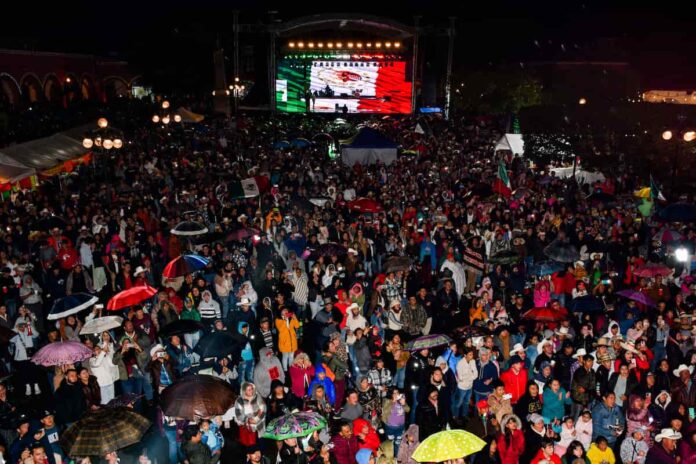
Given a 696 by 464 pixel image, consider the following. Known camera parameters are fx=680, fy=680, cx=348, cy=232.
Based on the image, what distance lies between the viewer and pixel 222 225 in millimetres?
15469

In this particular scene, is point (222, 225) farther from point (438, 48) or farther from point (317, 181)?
point (438, 48)

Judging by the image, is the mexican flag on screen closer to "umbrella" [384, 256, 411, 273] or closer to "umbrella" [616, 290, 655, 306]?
"umbrella" [384, 256, 411, 273]

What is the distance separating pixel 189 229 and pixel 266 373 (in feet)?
19.7

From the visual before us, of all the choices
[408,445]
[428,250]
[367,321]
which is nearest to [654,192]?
[428,250]

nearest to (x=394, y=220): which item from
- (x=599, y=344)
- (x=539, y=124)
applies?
(x=599, y=344)

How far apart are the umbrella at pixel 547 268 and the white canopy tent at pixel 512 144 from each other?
15.3 m

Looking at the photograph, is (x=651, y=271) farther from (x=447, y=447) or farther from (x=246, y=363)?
(x=246, y=363)

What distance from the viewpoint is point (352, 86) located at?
44.3 metres

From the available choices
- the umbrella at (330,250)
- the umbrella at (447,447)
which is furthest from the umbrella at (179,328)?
the umbrella at (447,447)

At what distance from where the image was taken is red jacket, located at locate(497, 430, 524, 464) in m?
7.24

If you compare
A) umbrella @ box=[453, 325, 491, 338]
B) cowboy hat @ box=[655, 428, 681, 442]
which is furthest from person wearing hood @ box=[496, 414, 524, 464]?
umbrella @ box=[453, 325, 491, 338]

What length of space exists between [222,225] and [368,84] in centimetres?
3080

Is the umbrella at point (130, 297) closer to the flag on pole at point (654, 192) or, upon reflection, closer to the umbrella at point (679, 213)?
the umbrella at point (679, 213)

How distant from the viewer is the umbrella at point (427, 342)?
8633 mm
